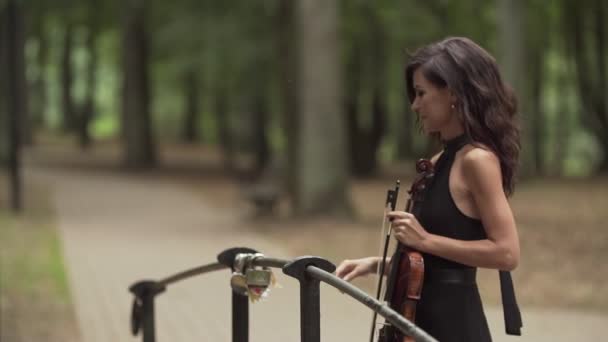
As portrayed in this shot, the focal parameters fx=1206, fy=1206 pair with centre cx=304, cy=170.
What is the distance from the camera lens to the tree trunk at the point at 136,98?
114ft

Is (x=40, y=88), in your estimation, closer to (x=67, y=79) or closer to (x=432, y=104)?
(x=67, y=79)

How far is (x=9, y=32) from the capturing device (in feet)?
70.1

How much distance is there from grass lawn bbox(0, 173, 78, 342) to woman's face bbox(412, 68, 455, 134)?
6.66 m

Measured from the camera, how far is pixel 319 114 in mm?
19312

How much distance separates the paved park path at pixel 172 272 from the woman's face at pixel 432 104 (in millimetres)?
810

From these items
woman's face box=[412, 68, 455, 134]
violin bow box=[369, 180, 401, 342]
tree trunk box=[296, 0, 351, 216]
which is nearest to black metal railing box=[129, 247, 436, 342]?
violin bow box=[369, 180, 401, 342]

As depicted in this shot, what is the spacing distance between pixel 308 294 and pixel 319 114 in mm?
15581

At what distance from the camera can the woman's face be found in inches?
129

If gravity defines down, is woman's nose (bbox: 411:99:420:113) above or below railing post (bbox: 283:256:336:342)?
above

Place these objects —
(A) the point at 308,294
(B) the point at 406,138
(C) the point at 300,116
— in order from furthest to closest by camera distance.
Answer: (B) the point at 406,138 → (C) the point at 300,116 → (A) the point at 308,294

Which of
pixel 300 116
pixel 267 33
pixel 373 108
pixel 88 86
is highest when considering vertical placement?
pixel 267 33

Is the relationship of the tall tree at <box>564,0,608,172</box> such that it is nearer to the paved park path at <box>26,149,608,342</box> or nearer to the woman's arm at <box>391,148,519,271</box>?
the paved park path at <box>26,149,608,342</box>

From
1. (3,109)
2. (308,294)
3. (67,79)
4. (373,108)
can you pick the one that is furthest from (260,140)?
(308,294)

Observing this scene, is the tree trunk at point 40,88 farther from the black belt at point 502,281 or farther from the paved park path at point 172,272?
the black belt at point 502,281
